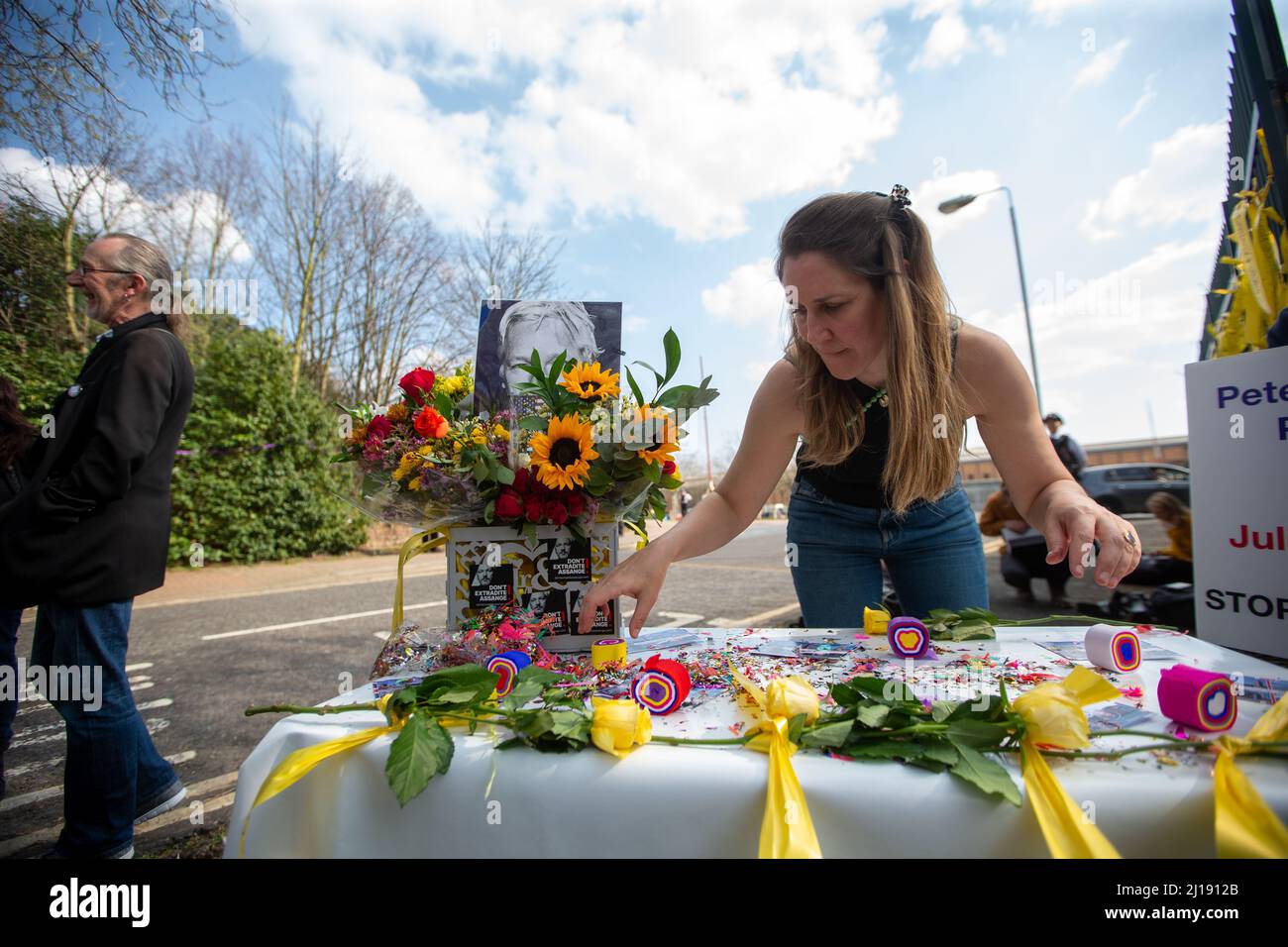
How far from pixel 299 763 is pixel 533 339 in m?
1.11

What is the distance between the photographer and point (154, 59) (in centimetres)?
321

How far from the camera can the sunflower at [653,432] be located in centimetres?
141

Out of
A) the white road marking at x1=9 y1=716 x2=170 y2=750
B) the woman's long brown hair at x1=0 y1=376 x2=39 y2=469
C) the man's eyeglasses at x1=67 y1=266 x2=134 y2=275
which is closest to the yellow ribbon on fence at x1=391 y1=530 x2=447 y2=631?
the man's eyeglasses at x1=67 y1=266 x2=134 y2=275

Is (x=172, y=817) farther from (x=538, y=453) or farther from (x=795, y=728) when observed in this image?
(x=795, y=728)

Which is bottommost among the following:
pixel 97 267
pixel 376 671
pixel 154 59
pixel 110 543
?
pixel 376 671

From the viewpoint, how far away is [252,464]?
10.8m

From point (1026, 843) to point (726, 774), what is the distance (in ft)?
1.16

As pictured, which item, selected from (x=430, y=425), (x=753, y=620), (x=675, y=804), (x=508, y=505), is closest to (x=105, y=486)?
(x=430, y=425)

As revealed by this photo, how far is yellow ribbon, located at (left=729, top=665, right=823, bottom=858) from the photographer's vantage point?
71cm

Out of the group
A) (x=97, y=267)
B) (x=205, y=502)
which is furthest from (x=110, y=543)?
(x=205, y=502)

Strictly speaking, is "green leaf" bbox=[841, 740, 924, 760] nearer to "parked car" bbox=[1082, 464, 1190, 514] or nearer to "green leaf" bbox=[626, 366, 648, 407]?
"green leaf" bbox=[626, 366, 648, 407]

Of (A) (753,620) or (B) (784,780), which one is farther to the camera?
(A) (753,620)

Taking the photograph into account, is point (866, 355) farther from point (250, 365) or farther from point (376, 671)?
point (250, 365)

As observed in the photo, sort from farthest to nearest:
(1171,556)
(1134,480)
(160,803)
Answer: (1134,480) → (1171,556) → (160,803)
